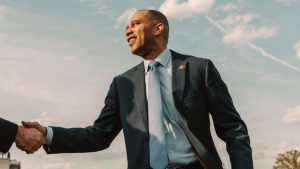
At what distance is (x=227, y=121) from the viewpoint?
216 inches

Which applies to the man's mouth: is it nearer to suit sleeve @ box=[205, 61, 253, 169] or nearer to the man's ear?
the man's ear

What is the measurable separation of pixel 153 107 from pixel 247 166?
3.86 feet

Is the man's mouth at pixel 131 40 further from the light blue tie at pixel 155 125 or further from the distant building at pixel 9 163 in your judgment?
the distant building at pixel 9 163

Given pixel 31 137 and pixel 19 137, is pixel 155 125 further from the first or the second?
pixel 19 137

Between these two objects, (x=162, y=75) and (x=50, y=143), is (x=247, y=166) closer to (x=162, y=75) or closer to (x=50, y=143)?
(x=162, y=75)

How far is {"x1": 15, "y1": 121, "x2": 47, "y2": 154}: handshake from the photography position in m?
6.12

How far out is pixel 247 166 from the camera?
17.3 ft

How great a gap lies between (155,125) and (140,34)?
1.12 m

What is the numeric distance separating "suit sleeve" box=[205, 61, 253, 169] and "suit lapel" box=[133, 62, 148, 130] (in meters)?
0.72

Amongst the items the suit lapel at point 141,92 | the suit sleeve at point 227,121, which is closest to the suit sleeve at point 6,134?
the suit lapel at point 141,92

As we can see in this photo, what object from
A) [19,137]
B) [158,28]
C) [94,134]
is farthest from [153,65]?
[19,137]

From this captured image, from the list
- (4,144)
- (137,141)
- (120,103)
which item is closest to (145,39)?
(120,103)

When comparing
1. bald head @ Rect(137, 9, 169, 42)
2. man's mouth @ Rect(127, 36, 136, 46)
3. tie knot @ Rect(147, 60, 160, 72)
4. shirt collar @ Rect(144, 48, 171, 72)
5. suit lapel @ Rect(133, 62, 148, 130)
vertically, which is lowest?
suit lapel @ Rect(133, 62, 148, 130)

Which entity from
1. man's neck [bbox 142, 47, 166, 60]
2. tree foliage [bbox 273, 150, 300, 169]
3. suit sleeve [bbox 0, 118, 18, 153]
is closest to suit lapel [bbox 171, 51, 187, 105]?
man's neck [bbox 142, 47, 166, 60]
